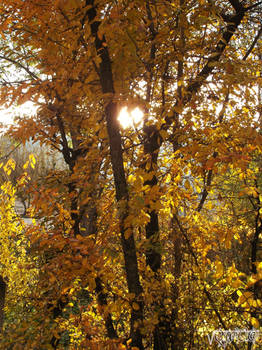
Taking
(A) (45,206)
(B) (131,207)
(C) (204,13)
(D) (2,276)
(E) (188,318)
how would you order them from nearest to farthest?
(B) (131,207) → (C) (204,13) → (A) (45,206) → (E) (188,318) → (D) (2,276)

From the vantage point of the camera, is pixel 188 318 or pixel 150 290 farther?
pixel 188 318

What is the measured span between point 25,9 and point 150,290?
9.59 ft

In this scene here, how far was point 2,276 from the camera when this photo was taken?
6066 millimetres

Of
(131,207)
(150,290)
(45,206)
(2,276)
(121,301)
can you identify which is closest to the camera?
(131,207)

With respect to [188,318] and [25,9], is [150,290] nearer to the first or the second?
[188,318]

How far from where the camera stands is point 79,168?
2.74m

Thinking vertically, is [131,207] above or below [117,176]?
below

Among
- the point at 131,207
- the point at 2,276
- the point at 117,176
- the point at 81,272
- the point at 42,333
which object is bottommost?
the point at 2,276

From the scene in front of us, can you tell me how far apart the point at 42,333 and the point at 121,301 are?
2.81 feet

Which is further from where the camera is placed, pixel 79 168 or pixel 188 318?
pixel 188 318

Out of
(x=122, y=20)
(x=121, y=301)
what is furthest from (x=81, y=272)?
(x=122, y=20)

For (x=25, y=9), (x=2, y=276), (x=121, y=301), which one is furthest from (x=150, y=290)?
(x=2, y=276)

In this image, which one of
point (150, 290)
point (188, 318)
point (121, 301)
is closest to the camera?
point (121, 301)

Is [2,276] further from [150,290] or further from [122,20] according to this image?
[122,20]
